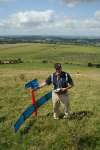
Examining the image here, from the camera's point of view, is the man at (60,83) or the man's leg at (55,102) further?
the man's leg at (55,102)

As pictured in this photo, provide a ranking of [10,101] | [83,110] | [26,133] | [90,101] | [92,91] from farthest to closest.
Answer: [92,91], [10,101], [90,101], [83,110], [26,133]

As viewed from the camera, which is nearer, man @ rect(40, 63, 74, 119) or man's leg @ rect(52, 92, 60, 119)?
man @ rect(40, 63, 74, 119)

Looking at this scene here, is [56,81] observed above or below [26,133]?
above

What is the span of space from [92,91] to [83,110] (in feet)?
21.6

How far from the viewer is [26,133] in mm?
11141

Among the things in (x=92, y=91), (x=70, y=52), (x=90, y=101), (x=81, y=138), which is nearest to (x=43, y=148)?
(x=81, y=138)

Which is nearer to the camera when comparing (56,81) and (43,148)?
(43,148)

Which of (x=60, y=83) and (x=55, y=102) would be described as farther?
(x=55, y=102)

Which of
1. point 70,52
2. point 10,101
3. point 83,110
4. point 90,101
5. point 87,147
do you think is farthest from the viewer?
point 70,52

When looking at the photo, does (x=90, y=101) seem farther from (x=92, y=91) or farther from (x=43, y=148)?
Answer: (x=43, y=148)

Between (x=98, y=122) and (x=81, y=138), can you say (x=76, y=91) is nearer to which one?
(x=98, y=122)

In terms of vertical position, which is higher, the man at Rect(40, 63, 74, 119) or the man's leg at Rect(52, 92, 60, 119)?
the man at Rect(40, 63, 74, 119)

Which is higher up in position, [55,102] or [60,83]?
[60,83]

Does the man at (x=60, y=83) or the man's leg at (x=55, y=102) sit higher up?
the man at (x=60, y=83)
